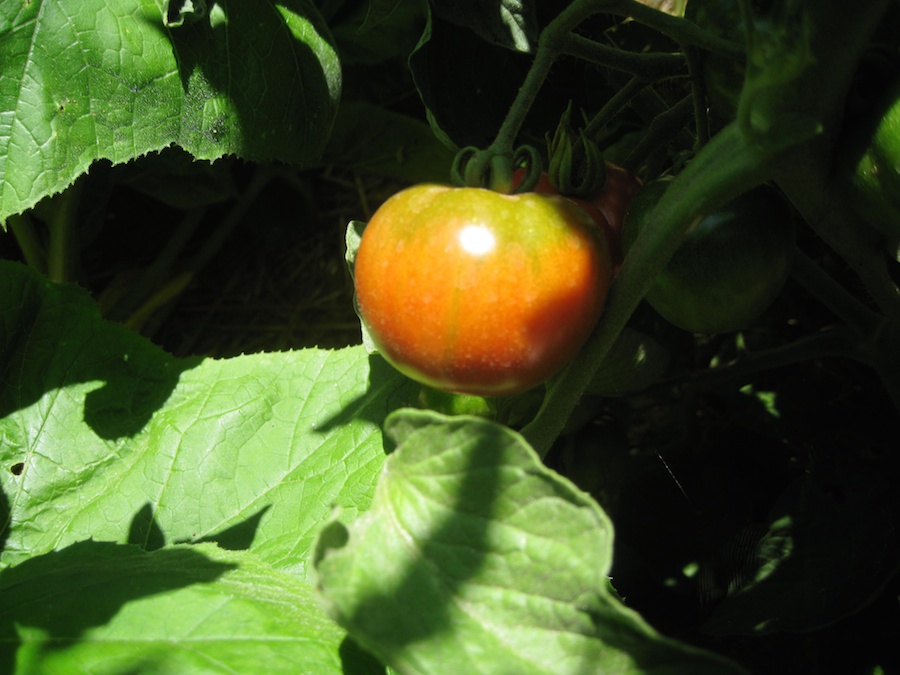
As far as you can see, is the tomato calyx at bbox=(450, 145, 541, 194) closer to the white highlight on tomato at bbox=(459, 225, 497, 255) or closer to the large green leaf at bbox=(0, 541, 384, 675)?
the white highlight on tomato at bbox=(459, 225, 497, 255)

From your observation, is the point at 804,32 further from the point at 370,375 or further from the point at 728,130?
the point at 370,375

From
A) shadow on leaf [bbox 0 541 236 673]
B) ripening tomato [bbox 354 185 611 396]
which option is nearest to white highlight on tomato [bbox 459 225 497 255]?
ripening tomato [bbox 354 185 611 396]

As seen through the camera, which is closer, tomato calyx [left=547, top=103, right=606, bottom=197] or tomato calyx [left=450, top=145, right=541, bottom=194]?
tomato calyx [left=450, top=145, right=541, bottom=194]

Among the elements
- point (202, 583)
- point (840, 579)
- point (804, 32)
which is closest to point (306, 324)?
point (202, 583)

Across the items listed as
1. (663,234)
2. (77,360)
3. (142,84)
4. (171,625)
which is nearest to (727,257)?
(663,234)

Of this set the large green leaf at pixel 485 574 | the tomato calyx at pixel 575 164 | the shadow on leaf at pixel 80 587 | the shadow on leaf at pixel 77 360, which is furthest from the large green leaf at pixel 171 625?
the tomato calyx at pixel 575 164

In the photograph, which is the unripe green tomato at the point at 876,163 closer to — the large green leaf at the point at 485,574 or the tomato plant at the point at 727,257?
the tomato plant at the point at 727,257

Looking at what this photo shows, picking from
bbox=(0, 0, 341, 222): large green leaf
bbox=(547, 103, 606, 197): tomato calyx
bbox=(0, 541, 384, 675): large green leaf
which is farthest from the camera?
bbox=(0, 0, 341, 222): large green leaf

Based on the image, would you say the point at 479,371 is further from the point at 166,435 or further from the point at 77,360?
the point at 77,360
